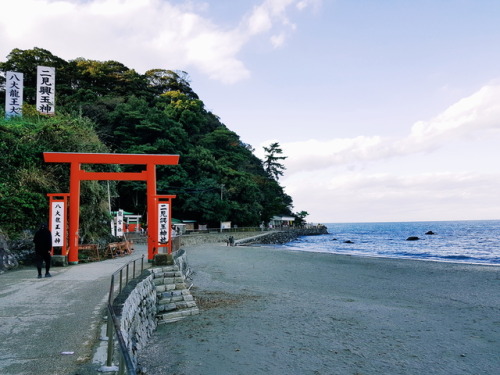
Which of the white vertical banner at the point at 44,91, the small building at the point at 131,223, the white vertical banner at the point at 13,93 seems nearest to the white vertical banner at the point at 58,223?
the white vertical banner at the point at 44,91

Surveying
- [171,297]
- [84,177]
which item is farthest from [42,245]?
[84,177]

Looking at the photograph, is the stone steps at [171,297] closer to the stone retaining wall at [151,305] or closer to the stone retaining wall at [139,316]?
the stone retaining wall at [151,305]

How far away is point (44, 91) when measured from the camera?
19.3 meters

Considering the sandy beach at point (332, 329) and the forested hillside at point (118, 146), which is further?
the forested hillside at point (118, 146)

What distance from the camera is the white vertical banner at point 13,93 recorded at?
1902 centimetres

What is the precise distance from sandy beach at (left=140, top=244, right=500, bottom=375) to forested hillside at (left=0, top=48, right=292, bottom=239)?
7.07 m

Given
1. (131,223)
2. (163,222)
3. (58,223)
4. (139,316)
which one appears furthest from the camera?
(131,223)

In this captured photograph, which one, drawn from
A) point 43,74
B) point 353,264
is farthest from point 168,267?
point 43,74

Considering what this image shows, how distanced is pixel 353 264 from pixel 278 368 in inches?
633

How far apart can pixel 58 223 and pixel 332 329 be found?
9.47 metres

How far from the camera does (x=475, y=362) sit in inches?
256

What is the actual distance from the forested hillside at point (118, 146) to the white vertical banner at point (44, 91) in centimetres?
99

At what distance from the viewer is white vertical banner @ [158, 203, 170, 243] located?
12352 mm

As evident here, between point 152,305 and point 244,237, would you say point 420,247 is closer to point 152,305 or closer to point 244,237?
point 244,237
